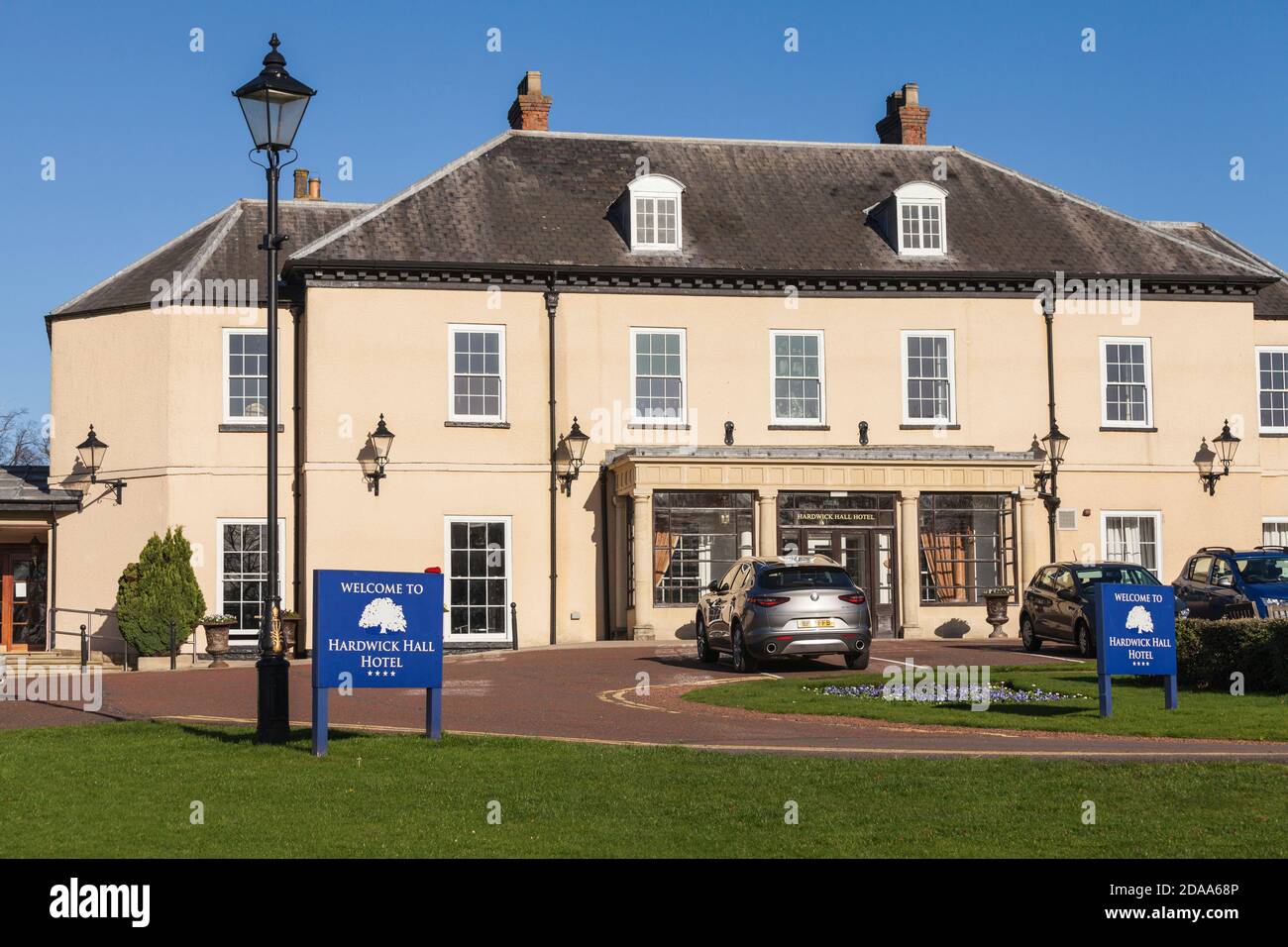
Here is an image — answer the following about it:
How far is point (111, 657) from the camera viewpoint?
104ft

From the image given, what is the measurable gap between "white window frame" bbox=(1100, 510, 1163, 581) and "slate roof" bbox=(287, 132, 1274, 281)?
5114 millimetres

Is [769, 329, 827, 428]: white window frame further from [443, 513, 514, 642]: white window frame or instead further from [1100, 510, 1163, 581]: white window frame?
[1100, 510, 1163, 581]: white window frame

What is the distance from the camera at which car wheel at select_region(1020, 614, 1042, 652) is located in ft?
89.4

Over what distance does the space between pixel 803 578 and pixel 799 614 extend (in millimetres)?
589

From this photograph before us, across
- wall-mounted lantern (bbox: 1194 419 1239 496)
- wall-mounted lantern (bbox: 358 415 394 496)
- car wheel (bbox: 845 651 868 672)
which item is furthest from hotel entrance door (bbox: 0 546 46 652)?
wall-mounted lantern (bbox: 1194 419 1239 496)

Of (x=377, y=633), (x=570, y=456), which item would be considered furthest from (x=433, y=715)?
(x=570, y=456)

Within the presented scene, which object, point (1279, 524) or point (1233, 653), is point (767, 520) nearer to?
point (1233, 653)

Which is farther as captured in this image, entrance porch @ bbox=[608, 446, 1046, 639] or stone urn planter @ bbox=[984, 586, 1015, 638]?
stone urn planter @ bbox=[984, 586, 1015, 638]

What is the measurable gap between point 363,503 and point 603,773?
20175 mm

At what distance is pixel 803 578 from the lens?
23000mm

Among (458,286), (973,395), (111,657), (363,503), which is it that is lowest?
(111,657)

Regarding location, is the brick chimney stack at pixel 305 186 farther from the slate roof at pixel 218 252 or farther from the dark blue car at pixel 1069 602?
the dark blue car at pixel 1069 602
